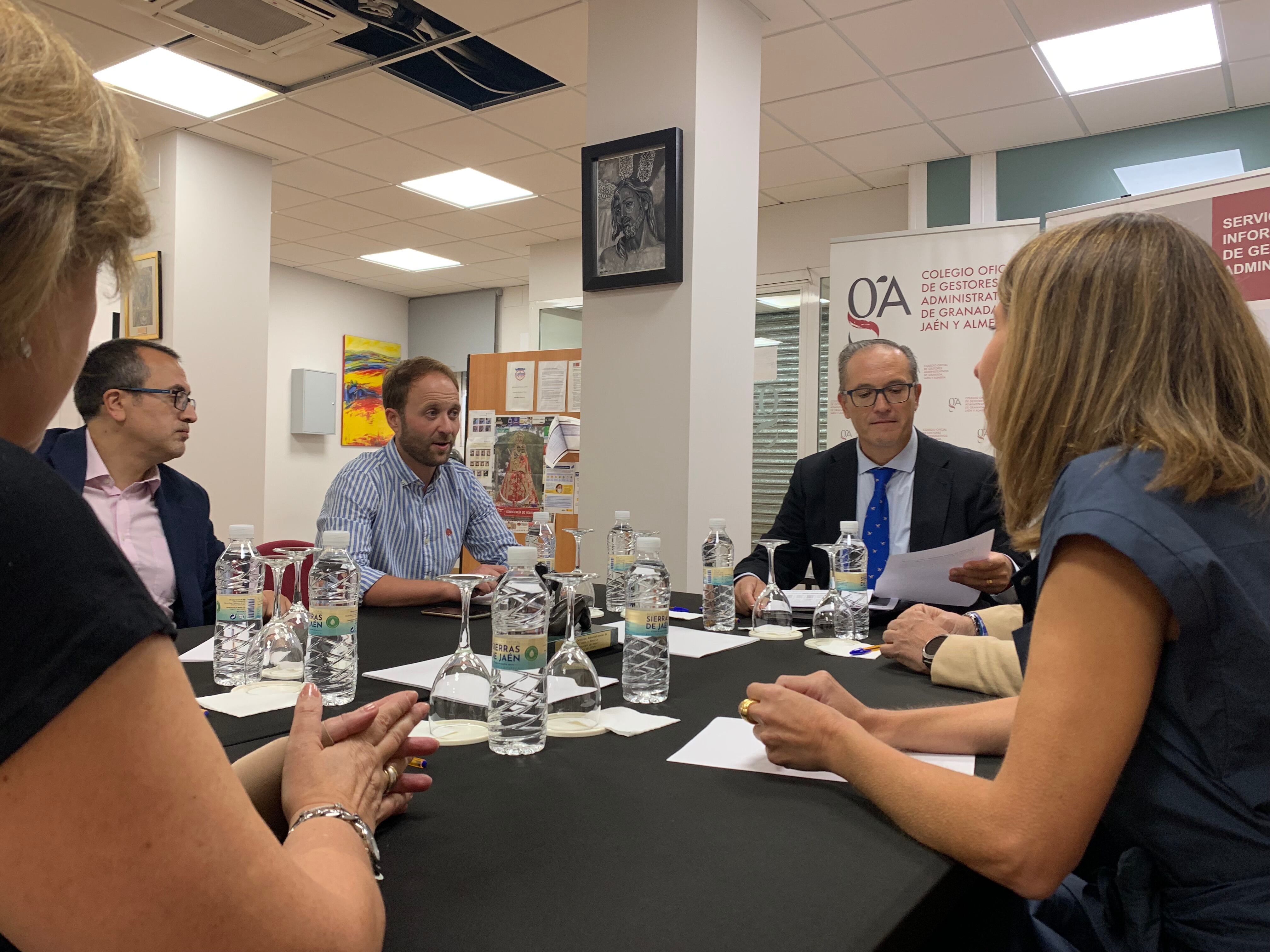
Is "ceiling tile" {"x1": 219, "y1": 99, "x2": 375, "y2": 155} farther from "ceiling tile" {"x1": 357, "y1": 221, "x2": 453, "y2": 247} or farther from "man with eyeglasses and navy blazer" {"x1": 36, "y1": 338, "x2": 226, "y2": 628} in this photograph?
"man with eyeglasses and navy blazer" {"x1": 36, "y1": 338, "x2": 226, "y2": 628}

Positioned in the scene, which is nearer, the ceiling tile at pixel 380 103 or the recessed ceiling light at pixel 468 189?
the ceiling tile at pixel 380 103

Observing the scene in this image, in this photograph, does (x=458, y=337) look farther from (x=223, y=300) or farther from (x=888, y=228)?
(x=888, y=228)

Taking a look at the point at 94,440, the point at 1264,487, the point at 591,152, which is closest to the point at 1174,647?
the point at 1264,487

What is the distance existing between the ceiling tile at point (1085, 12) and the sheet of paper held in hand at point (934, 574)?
273cm

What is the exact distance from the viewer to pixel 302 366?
8.46m

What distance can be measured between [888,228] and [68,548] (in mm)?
5970

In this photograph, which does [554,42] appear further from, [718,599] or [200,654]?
[200,654]

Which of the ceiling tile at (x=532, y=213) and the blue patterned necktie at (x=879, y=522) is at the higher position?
the ceiling tile at (x=532, y=213)

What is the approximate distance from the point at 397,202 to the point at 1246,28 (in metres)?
5.03

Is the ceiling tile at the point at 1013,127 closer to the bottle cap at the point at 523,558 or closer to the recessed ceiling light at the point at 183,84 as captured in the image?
the recessed ceiling light at the point at 183,84

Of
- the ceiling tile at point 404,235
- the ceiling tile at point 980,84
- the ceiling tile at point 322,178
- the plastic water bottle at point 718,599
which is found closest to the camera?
the plastic water bottle at point 718,599

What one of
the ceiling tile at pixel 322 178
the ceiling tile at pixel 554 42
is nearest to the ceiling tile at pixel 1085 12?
the ceiling tile at pixel 554 42

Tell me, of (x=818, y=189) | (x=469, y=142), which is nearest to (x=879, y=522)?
(x=469, y=142)

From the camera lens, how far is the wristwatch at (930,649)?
63.3 inches
